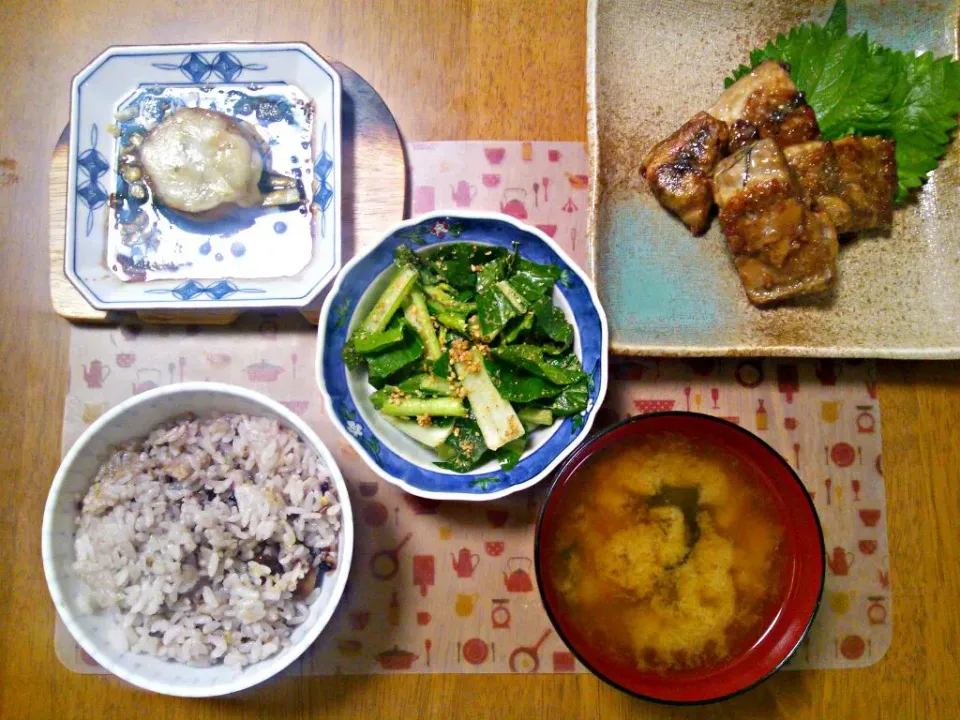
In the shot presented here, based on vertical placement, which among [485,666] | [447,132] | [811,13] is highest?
[811,13]

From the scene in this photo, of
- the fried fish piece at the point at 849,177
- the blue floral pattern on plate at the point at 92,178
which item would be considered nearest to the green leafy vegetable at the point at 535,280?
the fried fish piece at the point at 849,177

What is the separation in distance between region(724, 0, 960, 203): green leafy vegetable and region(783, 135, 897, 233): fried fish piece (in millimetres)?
70

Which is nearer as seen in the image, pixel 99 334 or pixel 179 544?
pixel 179 544

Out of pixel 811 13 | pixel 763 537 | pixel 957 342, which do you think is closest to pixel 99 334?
pixel 763 537

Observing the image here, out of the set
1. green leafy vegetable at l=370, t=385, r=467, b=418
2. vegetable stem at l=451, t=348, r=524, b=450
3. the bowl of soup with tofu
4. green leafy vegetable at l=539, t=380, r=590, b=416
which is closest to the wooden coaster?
green leafy vegetable at l=370, t=385, r=467, b=418

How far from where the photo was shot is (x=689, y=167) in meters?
1.75

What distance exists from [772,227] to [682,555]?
0.82 meters

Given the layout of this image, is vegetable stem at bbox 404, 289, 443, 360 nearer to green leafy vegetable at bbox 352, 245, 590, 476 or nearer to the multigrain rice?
green leafy vegetable at bbox 352, 245, 590, 476

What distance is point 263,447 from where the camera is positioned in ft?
5.04

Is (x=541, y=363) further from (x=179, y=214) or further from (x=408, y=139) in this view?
(x=179, y=214)

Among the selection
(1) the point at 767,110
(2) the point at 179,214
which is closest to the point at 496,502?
(2) the point at 179,214

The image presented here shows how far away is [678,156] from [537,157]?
0.37m

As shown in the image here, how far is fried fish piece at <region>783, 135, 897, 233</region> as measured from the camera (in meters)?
1.77

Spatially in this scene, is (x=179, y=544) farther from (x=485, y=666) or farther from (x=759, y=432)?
(x=759, y=432)
